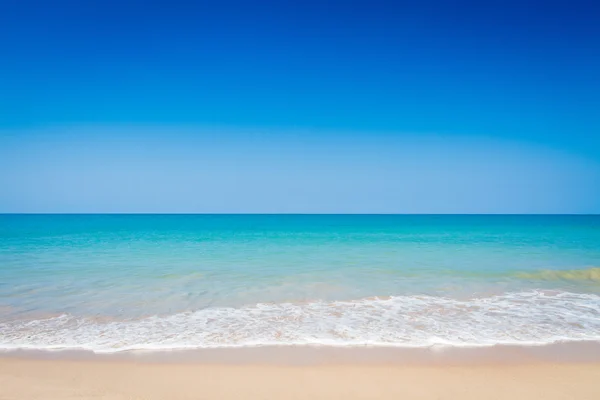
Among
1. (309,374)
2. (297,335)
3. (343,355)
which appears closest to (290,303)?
(297,335)

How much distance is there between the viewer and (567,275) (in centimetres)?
1135

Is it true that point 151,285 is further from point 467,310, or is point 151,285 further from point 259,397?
point 467,310

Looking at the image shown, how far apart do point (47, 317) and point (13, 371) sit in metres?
2.58

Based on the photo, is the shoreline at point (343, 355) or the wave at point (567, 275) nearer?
the shoreline at point (343, 355)

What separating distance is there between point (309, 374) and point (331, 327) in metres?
1.84

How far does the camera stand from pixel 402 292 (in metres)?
8.95

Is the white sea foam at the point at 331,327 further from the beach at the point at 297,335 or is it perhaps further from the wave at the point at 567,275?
the wave at the point at 567,275

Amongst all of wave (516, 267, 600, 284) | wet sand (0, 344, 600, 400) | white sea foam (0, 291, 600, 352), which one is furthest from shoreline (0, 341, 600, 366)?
wave (516, 267, 600, 284)

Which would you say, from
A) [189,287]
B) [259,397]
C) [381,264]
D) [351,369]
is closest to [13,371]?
[259,397]

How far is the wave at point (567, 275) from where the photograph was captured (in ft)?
35.4

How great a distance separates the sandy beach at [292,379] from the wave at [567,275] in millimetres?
7441

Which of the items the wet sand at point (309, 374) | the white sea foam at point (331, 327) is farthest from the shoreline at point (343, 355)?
the white sea foam at point (331, 327)

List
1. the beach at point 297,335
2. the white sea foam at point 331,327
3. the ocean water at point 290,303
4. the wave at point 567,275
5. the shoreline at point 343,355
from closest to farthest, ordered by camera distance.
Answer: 1. the beach at point 297,335
2. the shoreline at point 343,355
3. the white sea foam at point 331,327
4. the ocean water at point 290,303
5. the wave at point 567,275

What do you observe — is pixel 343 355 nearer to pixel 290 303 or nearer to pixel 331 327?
pixel 331 327
